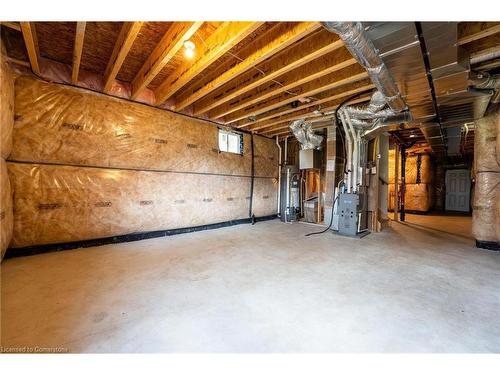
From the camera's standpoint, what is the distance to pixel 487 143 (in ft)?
11.0

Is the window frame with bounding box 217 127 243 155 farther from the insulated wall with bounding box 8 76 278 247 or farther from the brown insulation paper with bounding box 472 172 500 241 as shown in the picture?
the brown insulation paper with bounding box 472 172 500 241

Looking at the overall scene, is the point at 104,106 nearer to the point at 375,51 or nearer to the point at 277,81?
the point at 277,81

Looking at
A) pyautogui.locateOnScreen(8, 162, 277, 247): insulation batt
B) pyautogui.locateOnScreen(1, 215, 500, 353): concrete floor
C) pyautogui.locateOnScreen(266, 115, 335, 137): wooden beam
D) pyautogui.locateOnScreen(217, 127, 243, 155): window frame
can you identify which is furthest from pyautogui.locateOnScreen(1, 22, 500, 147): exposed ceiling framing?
pyautogui.locateOnScreen(1, 215, 500, 353): concrete floor

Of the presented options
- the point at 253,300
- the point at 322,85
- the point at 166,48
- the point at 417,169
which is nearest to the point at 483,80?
the point at 322,85

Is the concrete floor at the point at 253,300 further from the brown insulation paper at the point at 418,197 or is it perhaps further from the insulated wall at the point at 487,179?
the brown insulation paper at the point at 418,197

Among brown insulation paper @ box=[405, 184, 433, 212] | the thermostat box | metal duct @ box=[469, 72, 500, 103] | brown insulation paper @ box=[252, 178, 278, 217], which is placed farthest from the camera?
→ brown insulation paper @ box=[405, 184, 433, 212]

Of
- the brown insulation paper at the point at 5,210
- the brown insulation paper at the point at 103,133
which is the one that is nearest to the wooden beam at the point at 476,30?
the brown insulation paper at the point at 103,133

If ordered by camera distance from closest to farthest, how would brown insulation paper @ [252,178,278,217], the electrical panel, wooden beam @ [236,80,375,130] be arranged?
1. wooden beam @ [236,80,375,130]
2. the electrical panel
3. brown insulation paper @ [252,178,278,217]

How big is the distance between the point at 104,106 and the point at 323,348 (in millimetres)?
4104

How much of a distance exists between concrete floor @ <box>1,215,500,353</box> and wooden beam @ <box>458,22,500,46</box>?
2.31m

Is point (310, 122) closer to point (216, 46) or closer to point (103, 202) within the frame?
point (216, 46)

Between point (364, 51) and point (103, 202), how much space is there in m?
3.88

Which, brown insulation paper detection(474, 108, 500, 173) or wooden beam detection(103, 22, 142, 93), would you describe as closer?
wooden beam detection(103, 22, 142, 93)

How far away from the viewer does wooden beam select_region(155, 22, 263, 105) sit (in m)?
1.99
